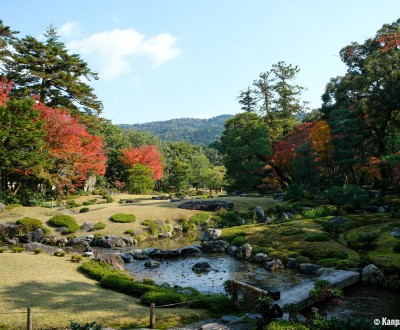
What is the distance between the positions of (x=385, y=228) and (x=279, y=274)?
8510mm

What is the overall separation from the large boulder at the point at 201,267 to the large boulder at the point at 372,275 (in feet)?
25.2

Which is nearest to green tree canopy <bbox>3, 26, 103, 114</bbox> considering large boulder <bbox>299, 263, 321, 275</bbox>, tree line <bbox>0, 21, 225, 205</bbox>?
tree line <bbox>0, 21, 225, 205</bbox>

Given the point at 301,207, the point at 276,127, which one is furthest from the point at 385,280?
the point at 276,127

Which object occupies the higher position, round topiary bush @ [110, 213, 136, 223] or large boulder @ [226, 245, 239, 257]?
round topiary bush @ [110, 213, 136, 223]

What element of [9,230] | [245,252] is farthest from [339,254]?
[9,230]

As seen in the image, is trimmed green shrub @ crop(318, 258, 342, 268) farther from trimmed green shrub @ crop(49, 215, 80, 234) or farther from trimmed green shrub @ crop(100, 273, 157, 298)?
trimmed green shrub @ crop(49, 215, 80, 234)

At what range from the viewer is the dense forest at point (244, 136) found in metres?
31.2

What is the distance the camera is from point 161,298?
12.0 m

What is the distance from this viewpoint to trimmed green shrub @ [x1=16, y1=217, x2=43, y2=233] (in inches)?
1010

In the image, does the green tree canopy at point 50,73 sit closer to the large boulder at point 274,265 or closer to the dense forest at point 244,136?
the dense forest at point 244,136

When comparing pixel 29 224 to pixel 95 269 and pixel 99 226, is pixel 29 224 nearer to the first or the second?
pixel 99 226

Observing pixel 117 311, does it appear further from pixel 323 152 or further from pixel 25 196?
pixel 323 152

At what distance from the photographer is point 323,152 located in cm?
3688

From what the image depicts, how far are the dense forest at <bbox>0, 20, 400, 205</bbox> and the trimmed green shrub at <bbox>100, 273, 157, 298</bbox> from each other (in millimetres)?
16958
